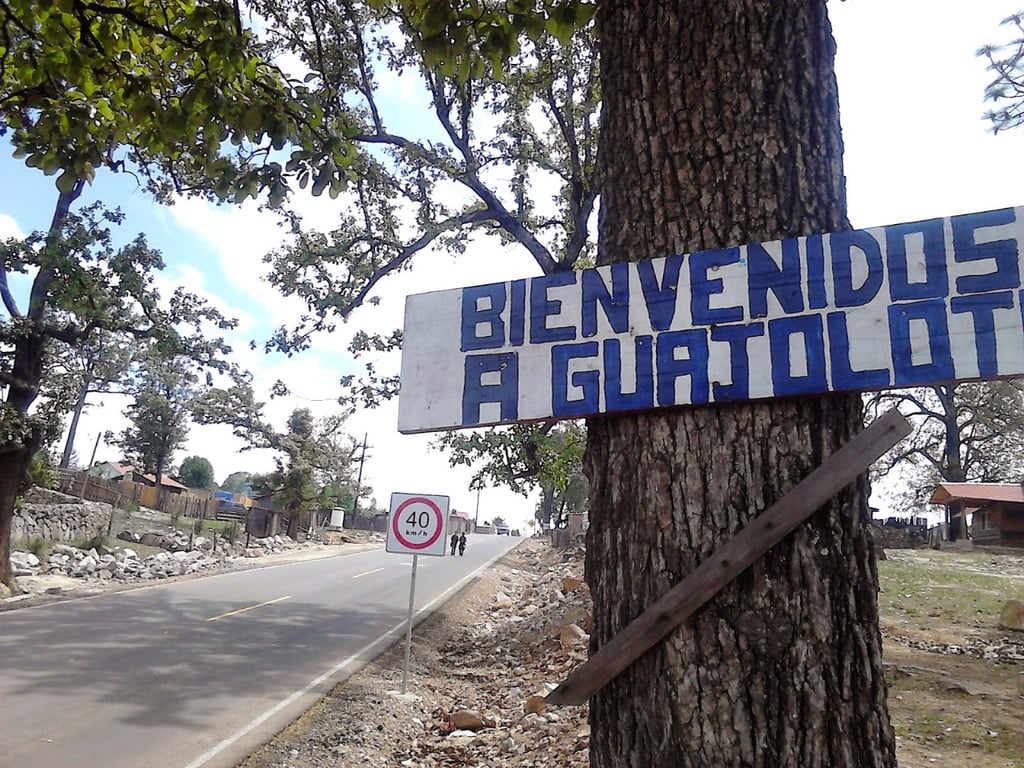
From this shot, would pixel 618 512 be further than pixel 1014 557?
No

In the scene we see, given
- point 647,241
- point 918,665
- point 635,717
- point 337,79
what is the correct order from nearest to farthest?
1. point 635,717
2. point 647,241
3. point 918,665
4. point 337,79

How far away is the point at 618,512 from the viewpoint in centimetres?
196

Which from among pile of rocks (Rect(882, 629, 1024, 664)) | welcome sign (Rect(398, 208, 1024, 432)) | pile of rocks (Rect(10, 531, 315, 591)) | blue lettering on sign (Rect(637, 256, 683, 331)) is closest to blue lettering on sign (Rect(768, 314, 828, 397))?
Result: welcome sign (Rect(398, 208, 1024, 432))

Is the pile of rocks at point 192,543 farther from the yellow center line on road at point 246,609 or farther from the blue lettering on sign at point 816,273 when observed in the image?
the blue lettering on sign at point 816,273

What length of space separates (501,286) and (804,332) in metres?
0.89

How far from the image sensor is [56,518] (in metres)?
24.8

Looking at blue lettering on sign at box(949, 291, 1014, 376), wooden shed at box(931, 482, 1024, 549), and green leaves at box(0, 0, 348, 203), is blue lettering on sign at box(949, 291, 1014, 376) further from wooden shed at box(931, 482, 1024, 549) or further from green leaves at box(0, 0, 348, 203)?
wooden shed at box(931, 482, 1024, 549)

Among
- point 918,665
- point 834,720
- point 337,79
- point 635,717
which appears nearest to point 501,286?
point 635,717

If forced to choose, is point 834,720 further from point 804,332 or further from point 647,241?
point 647,241

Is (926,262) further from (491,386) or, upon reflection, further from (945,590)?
(945,590)

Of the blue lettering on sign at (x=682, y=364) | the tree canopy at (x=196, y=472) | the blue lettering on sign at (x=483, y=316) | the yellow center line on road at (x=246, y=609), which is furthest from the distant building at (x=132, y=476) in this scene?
the blue lettering on sign at (x=682, y=364)

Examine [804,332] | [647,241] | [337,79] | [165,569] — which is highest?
[337,79]

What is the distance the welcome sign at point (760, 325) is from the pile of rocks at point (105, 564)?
2046 centimetres

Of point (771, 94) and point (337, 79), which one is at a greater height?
point (337, 79)
